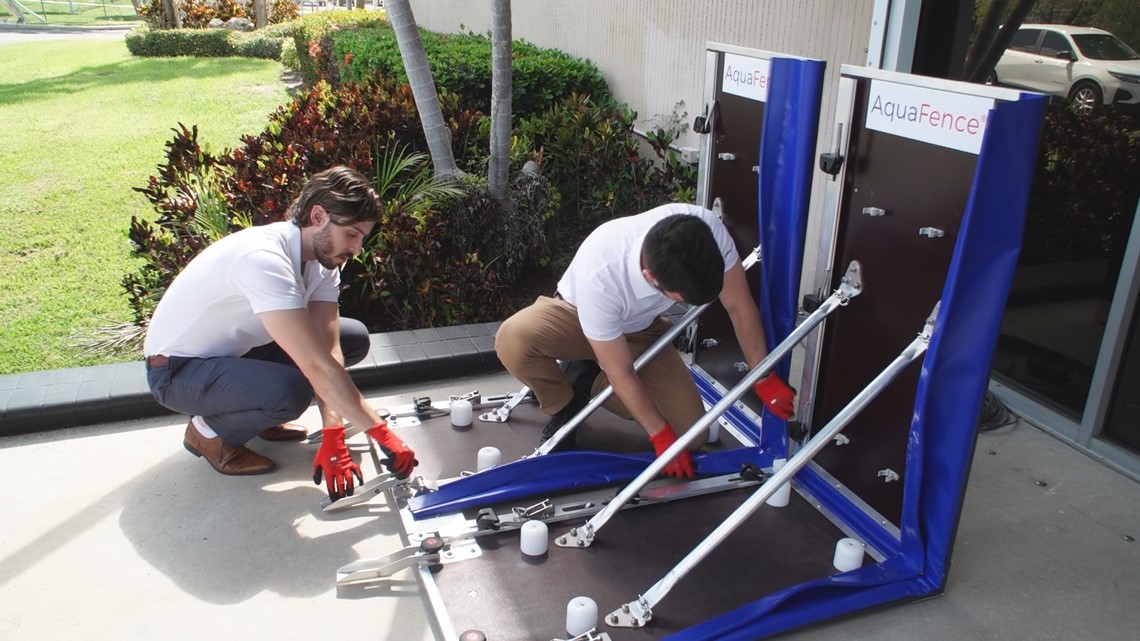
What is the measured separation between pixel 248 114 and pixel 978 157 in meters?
10.7

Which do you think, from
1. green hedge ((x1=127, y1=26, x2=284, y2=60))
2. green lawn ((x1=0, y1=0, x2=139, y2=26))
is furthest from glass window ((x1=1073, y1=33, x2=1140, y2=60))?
green lawn ((x1=0, y1=0, x2=139, y2=26))

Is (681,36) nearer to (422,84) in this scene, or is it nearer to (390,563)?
(422,84)

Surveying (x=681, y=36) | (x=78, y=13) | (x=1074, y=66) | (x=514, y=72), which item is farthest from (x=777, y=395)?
(x=78, y=13)

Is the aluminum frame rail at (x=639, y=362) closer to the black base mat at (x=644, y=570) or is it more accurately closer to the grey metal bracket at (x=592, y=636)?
the black base mat at (x=644, y=570)

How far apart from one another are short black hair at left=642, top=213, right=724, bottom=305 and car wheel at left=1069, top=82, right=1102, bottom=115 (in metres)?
2.17

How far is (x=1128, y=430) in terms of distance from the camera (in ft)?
12.0

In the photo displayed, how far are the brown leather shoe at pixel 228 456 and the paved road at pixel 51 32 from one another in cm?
2111

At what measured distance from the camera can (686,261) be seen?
2.85 metres

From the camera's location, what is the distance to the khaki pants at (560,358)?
3.74 meters

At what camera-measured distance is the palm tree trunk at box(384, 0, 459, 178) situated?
5.24 m

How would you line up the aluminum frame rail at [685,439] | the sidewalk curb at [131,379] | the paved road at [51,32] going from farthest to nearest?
1. the paved road at [51,32]
2. the sidewalk curb at [131,379]
3. the aluminum frame rail at [685,439]

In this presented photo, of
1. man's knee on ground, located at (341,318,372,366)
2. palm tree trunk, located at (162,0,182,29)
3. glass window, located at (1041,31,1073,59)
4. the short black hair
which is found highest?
glass window, located at (1041,31,1073,59)

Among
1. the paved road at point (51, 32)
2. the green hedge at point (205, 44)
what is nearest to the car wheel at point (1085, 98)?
the green hedge at point (205, 44)

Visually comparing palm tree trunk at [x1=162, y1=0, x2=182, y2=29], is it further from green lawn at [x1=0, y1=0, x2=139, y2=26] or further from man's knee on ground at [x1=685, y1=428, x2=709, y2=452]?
man's knee on ground at [x1=685, y1=428, x2=709, y2=452]
